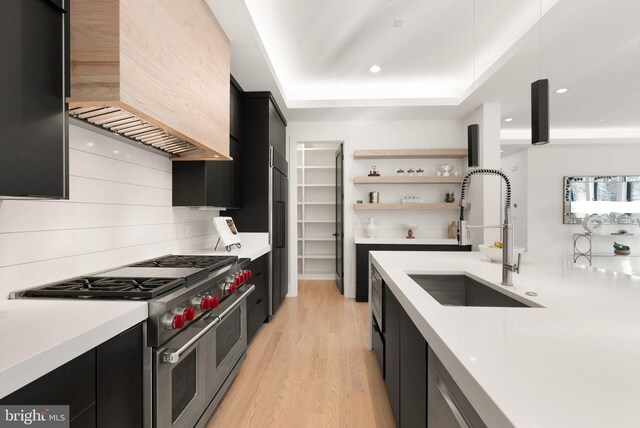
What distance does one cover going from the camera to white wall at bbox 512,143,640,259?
6293 mm

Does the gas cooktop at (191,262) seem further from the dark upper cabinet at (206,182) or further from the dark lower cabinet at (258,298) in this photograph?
the dark lower cabinet at (258,298)

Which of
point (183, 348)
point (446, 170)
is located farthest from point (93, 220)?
point (446, 170)

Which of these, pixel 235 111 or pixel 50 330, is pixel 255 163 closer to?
pixel 235 111

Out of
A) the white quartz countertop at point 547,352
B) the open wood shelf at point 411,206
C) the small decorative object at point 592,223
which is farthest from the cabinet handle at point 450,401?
the small decorative object at point 592,223

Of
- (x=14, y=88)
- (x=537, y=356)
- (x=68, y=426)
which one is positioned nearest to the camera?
(x=537, y=356)

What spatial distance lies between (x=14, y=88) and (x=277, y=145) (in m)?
3.10

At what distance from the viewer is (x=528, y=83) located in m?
3.46

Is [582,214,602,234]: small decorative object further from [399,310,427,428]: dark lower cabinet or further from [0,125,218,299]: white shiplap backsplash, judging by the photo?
[0,125,218,299]: white shiplap backsplash

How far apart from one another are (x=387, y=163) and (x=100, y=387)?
4343 millimetres

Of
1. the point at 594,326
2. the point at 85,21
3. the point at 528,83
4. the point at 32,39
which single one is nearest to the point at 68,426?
the point at 32,39

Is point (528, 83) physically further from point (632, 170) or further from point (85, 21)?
point (632, 170)

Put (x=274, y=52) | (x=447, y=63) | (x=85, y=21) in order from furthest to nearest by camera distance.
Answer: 1. (x=447, y=63)
2. (x=274, y=52)
3. (x=85, y=21)

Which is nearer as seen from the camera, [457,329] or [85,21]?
[457,329]

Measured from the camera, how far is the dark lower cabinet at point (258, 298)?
2.86 meters
